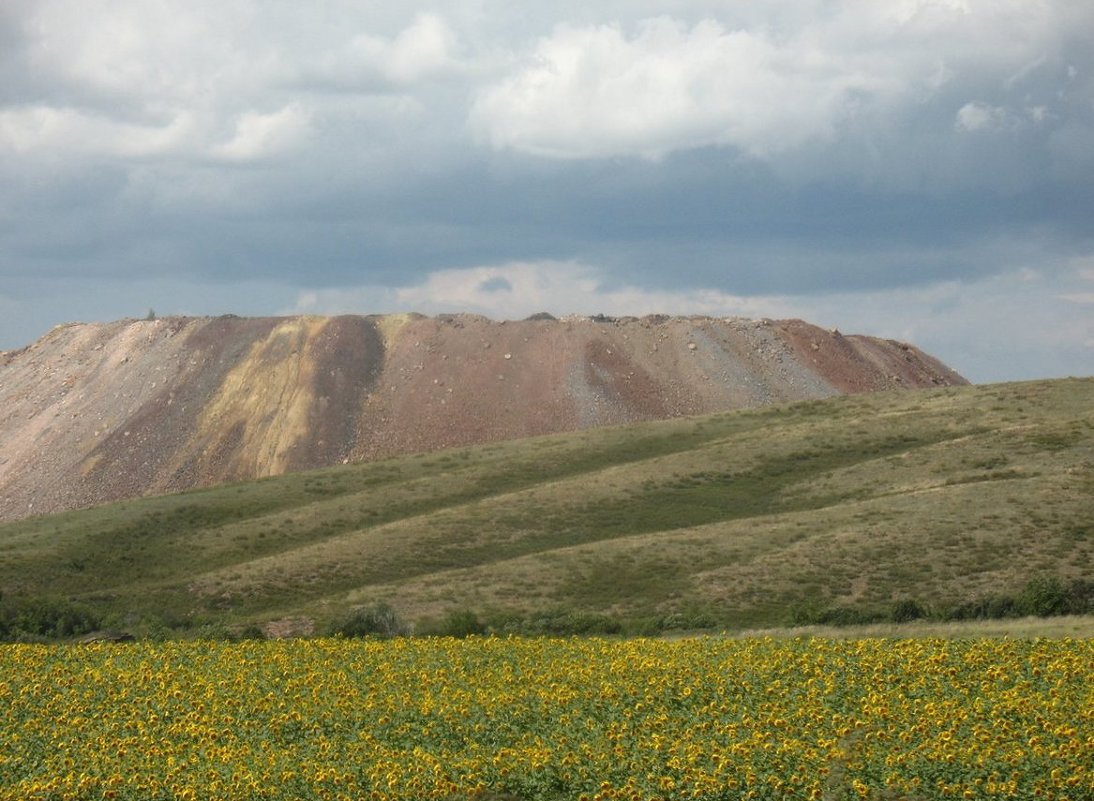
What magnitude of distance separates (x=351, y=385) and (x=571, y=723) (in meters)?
115

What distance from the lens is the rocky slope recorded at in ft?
404

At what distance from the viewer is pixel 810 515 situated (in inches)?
2712

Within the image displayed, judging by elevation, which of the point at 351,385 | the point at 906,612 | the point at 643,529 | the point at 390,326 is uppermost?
the point at 390,326

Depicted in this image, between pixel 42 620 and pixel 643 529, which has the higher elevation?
pixel 643 529

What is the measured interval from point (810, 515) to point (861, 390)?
6713cm

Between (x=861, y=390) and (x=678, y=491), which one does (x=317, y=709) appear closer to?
(x=678, y=491)

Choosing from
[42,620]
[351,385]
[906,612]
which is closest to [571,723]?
[906,612]

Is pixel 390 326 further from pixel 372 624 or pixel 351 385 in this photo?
pixel 372 624

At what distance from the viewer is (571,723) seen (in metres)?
23.1

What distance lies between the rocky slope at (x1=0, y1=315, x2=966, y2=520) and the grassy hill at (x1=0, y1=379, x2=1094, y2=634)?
1063 inches

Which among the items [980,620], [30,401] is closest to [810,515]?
[980,620]

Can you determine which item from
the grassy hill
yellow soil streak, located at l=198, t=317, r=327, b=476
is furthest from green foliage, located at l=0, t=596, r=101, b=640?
yellow soil streak, located at l=198, t=317, r=327, b=476

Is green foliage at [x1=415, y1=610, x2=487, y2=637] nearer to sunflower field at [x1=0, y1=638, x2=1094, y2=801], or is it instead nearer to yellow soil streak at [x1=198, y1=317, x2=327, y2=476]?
sunflower field at [x1=0, y1=638, x2=1094, y2=801]

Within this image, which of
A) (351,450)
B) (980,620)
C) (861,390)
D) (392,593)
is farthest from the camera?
(861,390)
